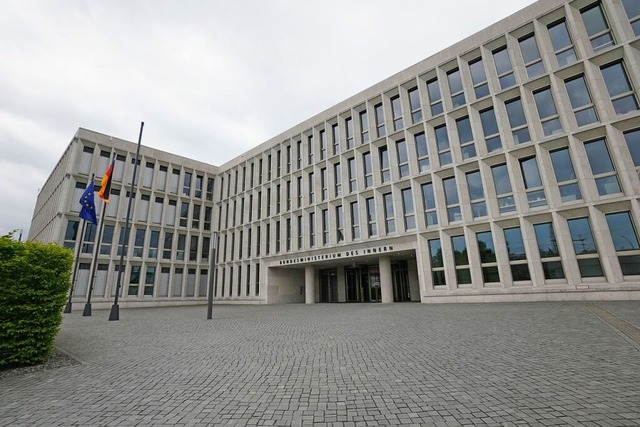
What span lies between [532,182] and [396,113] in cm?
1047

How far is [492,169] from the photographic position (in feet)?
61.5

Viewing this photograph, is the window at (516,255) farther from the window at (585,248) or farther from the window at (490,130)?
the window at (490,130)

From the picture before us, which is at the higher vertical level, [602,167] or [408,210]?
[602,167]

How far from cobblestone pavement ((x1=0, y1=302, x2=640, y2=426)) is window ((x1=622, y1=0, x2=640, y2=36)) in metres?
16.1

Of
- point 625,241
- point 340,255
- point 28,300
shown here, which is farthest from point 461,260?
point 28,300

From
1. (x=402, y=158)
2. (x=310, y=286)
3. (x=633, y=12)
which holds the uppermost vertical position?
(x=633, y=12)

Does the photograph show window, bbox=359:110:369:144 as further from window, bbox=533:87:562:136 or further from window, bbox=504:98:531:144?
window, bbox=533:87:562:136

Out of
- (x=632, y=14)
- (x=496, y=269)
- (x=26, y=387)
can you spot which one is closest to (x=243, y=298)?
(x=496, y=269)

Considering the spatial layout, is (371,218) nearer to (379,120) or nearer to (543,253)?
(379,120)

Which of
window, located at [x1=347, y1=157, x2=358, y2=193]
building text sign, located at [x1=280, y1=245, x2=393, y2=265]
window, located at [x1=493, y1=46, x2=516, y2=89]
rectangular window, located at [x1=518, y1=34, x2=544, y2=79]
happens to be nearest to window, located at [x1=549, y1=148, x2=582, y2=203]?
rectangular window, located at [x1=518, y1=34, x2=544, y2=79]

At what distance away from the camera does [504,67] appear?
19.2 m

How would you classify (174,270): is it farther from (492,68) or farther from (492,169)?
(492,68)

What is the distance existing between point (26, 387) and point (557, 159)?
71.3 ft

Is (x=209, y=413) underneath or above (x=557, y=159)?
underneath
